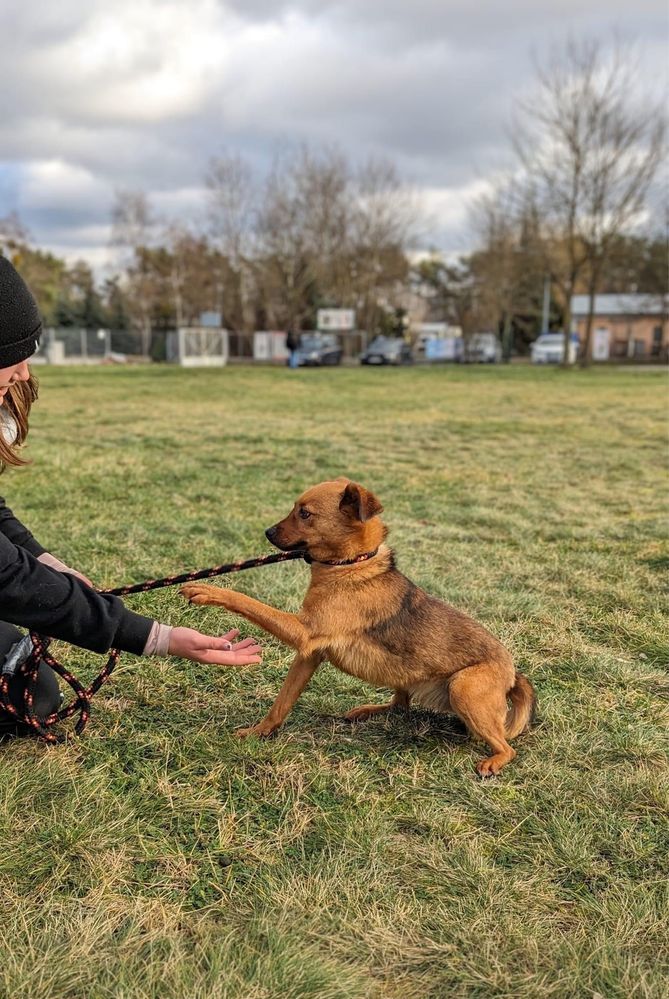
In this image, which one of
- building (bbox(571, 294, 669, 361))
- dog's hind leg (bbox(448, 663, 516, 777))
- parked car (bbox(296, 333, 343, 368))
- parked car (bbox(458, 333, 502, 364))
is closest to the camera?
dog's hind leg (bbox(448, 663, 516, 777))

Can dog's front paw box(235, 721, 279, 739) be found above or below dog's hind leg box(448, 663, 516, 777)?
below

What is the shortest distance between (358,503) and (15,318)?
4.38 feet

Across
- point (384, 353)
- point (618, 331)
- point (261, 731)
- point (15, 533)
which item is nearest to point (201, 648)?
point (261, 731)

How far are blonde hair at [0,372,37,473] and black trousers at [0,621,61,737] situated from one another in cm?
62

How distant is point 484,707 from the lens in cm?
276

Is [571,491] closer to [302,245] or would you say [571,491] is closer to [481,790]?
[481,790]

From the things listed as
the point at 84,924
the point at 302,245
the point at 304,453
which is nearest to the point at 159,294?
the point at 302,245

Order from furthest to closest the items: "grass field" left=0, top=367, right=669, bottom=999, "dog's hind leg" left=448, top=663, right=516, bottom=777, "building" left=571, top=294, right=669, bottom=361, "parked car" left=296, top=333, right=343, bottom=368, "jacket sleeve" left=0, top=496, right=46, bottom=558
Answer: "building" left=571, top=294, right=669, bottom=361 → "parked car" left=296, top=333, right=343, bottom=368 → "jacket sleeve" left=0, top=496, right=46, bottom=558 → "dog's hind leg" left=448, top=663, right=516, bottom=777 → "grass field" left=0, top=367, right=669, bottom=999

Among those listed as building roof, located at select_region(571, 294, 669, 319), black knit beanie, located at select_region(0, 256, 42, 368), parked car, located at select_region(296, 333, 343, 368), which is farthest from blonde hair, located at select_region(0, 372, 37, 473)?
building roof, located at select_region(571, 294, 669, 319)

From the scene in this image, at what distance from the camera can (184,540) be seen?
5.51 meters

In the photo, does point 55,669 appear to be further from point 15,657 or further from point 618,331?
point 618,331

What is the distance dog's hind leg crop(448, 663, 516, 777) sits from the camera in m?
2.75

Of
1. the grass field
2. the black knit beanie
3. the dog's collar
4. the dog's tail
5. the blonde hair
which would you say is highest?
the black knit beanie

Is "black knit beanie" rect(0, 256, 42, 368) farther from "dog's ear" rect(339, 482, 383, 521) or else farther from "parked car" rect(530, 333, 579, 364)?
"parked car" rect(530, 333, 579, 364)
